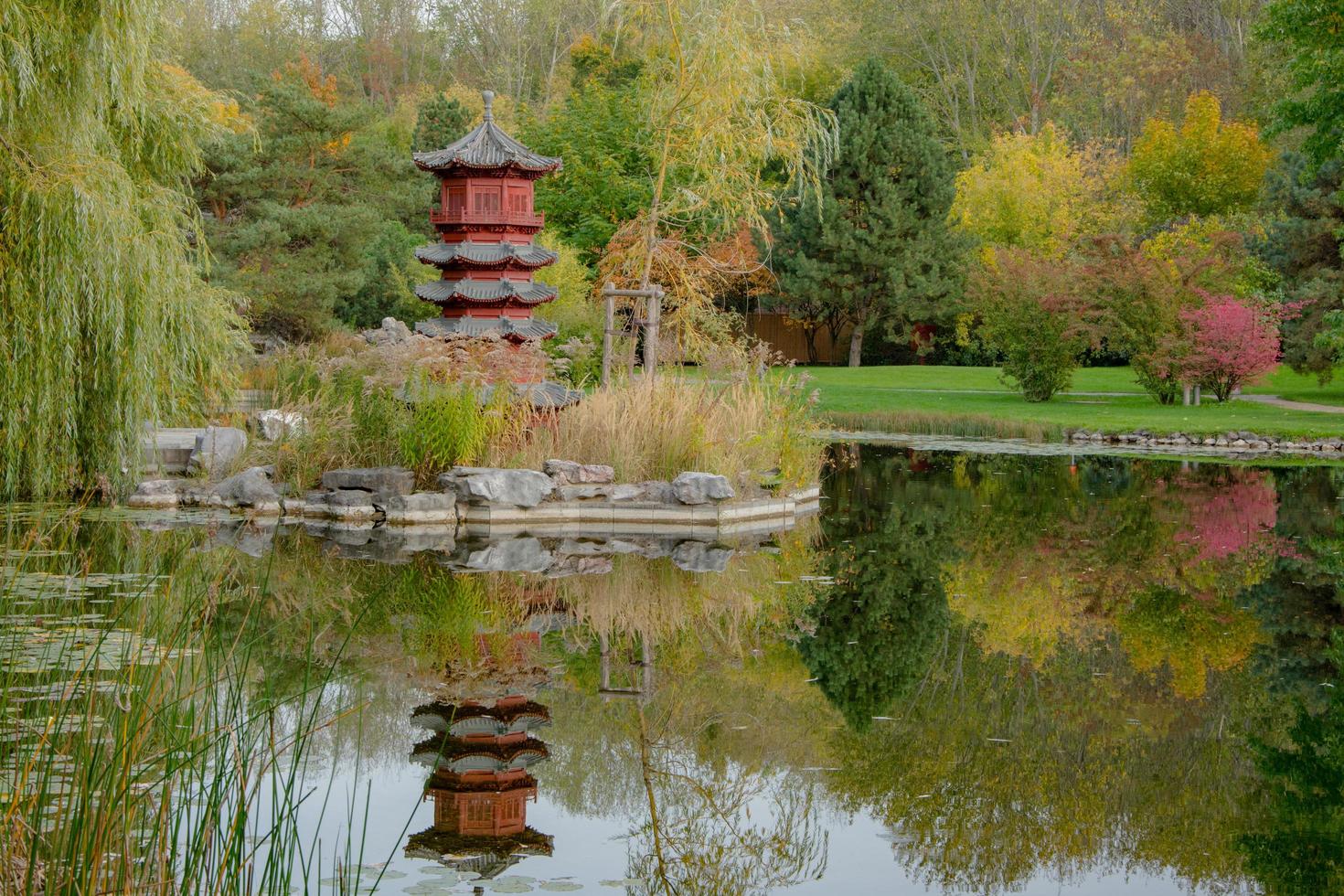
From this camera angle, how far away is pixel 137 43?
10.9 meters

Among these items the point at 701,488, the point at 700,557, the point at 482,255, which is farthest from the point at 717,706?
the point at 482,255

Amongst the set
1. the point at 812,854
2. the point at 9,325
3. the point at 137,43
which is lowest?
the point at 812,854

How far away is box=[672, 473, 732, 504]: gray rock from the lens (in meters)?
12.5

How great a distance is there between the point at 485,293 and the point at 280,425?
19.6 ft

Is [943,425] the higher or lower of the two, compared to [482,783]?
higher

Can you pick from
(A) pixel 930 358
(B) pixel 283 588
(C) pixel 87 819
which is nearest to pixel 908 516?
(B) pixel 283 588

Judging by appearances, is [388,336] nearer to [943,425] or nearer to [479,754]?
[943,425]

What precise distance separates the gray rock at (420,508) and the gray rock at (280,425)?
1.17 m

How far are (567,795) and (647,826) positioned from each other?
0.39 meters

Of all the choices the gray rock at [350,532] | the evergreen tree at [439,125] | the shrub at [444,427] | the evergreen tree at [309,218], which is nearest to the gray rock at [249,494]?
the gray rock at [350,532]

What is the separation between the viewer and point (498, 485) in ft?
41.1

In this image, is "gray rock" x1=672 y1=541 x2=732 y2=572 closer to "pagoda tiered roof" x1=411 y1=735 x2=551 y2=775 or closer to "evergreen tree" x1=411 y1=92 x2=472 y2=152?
"pagoda tiered roof" x1=411 y1=735 x2=551 y2=775

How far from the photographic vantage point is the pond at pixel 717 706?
4.75m

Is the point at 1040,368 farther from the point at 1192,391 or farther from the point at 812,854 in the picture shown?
the point at 812,854
